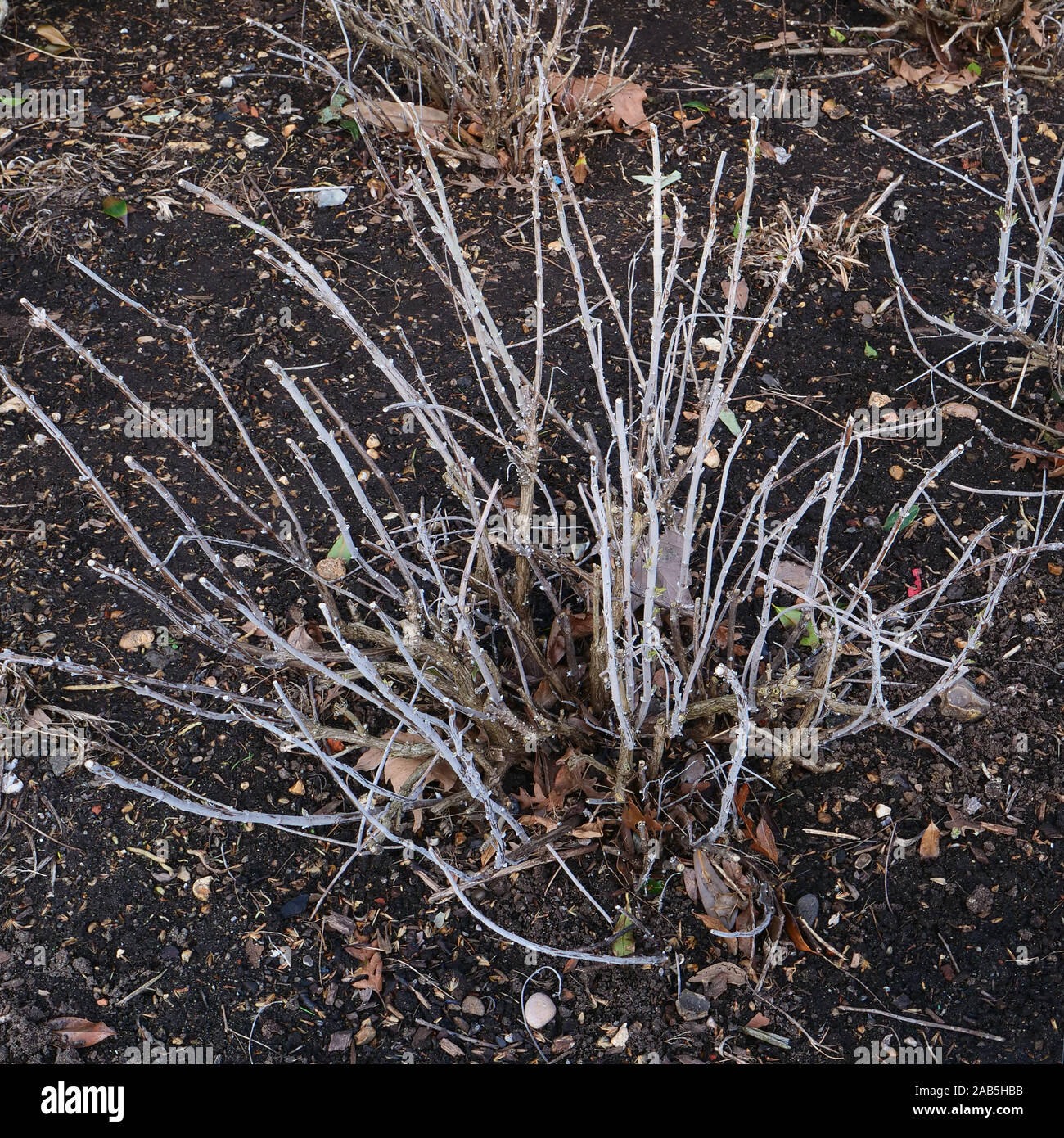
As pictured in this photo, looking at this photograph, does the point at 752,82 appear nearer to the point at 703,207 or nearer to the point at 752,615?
the point at 703,207

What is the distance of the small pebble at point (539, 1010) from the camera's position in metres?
1.75

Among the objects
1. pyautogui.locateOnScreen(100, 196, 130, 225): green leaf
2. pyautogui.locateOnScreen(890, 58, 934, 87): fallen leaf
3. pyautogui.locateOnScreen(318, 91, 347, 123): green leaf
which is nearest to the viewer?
Result: pyautogui.locateOnScreen(100, 196, 130, 225): green leaf

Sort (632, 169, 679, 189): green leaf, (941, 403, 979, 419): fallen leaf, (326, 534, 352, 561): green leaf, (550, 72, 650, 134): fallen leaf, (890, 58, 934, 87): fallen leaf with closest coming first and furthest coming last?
1. (632, 169, 679, 189): green leaf
2. (326, 534, 352, 561): green leaf
3. (941, 403, 979, 419): fallen leaf
4. (550, 72, 650, 134): fallen leaf
5. (890, 58, 934, 87): fallen leaf

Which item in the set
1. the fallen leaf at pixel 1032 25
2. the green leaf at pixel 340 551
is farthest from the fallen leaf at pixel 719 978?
the fallen leaf at pixel 1032 25

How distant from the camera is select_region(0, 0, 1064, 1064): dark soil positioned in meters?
1.76

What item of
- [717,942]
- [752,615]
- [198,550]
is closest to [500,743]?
[717,942]

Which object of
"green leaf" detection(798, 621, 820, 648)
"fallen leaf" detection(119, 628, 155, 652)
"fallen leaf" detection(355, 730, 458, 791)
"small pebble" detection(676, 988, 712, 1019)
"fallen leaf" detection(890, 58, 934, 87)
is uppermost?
"fallen leaf" detection(890, 58, 934, 87)

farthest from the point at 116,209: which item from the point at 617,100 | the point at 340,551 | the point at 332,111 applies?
the point at 617,100

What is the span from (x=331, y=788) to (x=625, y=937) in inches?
25.5

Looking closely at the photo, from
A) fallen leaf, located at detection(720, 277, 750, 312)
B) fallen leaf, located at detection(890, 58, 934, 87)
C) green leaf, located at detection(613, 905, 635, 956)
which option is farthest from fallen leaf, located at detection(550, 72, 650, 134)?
green leaf, located at detection(613, 905, 635, 956)

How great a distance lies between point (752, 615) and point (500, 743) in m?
0.68

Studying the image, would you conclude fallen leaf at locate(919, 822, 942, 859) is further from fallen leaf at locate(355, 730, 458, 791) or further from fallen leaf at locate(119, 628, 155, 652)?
fallen leaf at locate(119, 628, 155, 652)

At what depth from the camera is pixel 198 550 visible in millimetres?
2324

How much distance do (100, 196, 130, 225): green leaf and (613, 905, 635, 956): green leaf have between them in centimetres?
243
